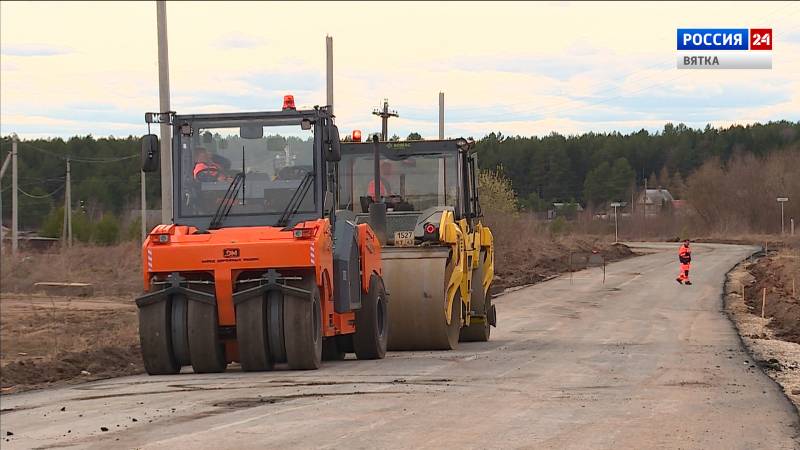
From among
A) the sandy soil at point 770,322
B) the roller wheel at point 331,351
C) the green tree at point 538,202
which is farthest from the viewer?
the green tree at point 538,202

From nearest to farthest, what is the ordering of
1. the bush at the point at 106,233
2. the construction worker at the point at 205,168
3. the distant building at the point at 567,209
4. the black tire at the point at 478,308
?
the construction worker at the point at 205,168 → the black tire at the point at 478,308 → the bush at the point at 106,233 → the distant building at the point at 567,209

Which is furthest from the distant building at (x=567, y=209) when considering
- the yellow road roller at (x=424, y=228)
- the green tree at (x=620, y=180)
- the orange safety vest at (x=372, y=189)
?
the orange safety vest at (x=372, y=189)

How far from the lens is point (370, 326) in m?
15.9

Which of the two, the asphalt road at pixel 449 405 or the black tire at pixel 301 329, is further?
the black tire at pixel 301 329

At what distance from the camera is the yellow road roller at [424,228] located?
17547 mm

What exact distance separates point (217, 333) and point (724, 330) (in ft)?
45.7

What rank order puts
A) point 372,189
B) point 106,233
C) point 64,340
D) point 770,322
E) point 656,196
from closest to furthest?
point 372,189, point 64,340, point 770,322, point 106,233, point 656,196

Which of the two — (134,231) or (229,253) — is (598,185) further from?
(229,253)

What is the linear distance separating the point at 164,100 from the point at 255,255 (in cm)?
913

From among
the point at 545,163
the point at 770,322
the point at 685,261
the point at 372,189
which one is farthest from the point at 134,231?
the point at 545,163

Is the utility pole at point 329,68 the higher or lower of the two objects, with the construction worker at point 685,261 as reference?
higher

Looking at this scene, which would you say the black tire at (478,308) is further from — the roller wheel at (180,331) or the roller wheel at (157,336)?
the roller wheel at (157,336)

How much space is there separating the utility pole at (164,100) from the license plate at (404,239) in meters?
4.69

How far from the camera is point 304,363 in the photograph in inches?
548
